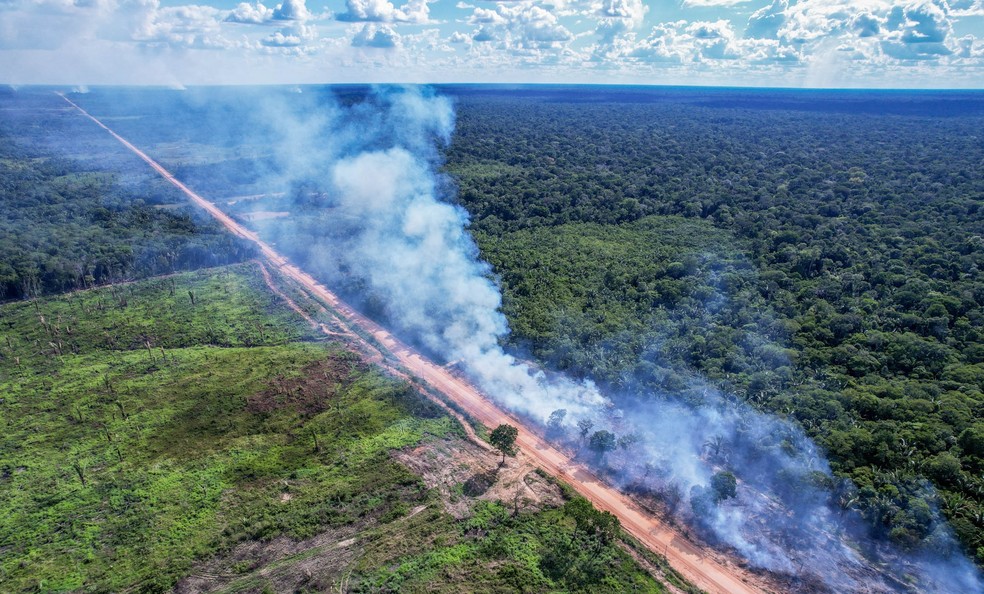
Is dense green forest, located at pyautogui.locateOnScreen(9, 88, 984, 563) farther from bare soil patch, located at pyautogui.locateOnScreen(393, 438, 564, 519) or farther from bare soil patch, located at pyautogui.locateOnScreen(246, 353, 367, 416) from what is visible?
bare soil patch, located at pyautogui.locateOnScreen(246, 353, 367, 416)

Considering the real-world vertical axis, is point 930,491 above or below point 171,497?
above

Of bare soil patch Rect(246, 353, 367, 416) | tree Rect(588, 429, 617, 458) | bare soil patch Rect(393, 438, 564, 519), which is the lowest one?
bare soil patch Rect(393, 438, 564, 519)

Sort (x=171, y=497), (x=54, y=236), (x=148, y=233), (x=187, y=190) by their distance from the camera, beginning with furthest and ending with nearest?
1. (x=187, y=190)
2. (x=148, y=233)
3. (x=54, y=236)
4. (x=171, y=497)

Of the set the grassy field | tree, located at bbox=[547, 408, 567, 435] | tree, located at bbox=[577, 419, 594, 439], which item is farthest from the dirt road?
the grassy field

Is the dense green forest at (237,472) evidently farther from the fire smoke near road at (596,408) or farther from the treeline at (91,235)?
the fire smoke near road at (596,408)

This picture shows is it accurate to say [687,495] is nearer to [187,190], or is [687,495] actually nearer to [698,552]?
[698,552]

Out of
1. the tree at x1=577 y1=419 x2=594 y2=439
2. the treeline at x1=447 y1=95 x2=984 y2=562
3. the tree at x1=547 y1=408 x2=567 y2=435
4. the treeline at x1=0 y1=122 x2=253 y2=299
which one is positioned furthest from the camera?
the treeline at x1=0 y1=122 x2=253 y2=299

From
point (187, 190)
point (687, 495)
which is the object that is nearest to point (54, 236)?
point (187, 190)
